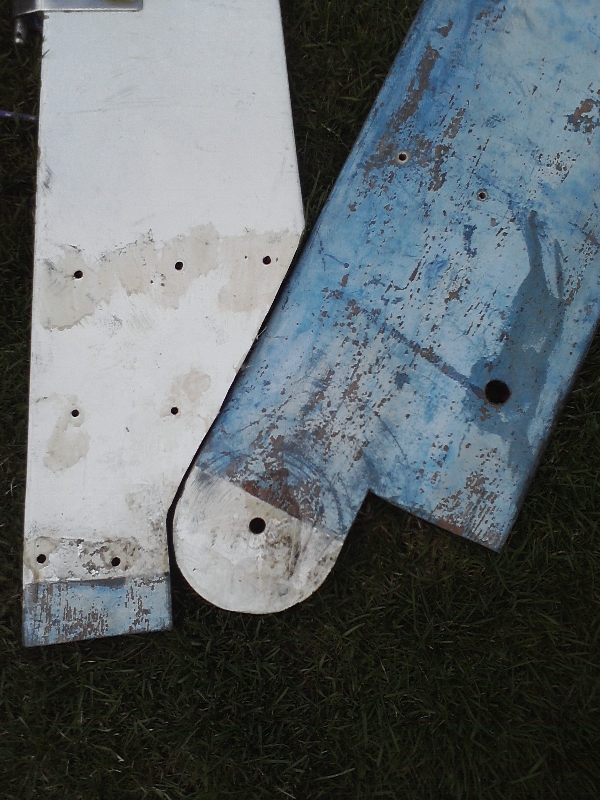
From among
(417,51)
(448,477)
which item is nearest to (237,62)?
(417,51)

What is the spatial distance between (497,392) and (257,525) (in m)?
0.64

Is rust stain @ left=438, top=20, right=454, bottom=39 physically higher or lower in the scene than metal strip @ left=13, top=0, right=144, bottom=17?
higher

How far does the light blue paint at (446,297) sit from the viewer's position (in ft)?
4.28

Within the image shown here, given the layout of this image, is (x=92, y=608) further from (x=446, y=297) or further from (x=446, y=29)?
(x=446, y=29)

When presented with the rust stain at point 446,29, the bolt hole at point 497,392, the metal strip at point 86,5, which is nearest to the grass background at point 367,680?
the bolt hole at point 497,392

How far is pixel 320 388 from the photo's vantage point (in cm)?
131

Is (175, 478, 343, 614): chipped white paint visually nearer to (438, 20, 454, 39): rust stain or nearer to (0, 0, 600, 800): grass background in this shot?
(0, 0, 600, 800): grass background

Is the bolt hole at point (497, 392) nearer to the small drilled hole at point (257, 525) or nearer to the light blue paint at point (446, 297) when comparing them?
the light blue paint at point (446, 297)

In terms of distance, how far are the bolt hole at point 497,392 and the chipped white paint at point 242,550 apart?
1.63 ft

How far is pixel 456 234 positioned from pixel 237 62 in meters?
0.67

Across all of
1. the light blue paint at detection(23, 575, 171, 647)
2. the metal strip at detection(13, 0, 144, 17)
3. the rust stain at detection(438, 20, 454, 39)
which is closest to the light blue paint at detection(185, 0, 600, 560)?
the rust stain at detection(438, 20, 454, 39)

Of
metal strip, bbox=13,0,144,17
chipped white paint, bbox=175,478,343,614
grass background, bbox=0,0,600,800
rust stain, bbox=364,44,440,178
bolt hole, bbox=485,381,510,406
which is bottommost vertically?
grass background, bbox=0,0,600,800

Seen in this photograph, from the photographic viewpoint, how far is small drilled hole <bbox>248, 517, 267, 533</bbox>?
1286 mm

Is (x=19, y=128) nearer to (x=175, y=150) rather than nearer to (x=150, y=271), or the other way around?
(x=175, y=150)
